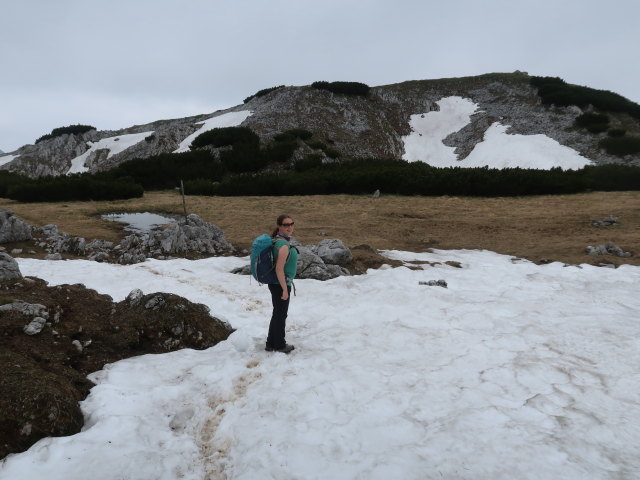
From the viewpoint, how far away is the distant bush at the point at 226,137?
139 ft

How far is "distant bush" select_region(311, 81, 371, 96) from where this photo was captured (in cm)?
5747

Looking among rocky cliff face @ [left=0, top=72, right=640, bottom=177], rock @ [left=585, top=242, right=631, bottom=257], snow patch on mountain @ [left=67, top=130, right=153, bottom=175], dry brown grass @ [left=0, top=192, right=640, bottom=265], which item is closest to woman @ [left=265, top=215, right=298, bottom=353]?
dry brown grass @ [left=0, top=192, right=640, bottom=265]

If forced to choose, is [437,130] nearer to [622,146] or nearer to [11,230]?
[622,146]

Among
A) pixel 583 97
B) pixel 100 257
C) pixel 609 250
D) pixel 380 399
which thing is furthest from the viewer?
pixel 583 97

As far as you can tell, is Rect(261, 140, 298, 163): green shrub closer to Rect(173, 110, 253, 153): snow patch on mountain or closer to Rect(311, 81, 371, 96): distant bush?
Rect(173, 110, 253, 153): snow patch on mountain

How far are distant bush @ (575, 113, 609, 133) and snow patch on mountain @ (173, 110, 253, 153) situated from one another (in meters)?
42.6

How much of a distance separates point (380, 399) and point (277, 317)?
6.44 ft

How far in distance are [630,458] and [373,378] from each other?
8.93 ft

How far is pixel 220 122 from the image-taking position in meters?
51.0

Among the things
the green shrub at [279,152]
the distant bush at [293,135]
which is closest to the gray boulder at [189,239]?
the green shrub at [279,152]

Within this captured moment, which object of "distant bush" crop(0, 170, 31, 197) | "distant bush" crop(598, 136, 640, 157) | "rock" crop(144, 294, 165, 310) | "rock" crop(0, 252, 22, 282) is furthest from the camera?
"distant bush" crop(598, 136, 640, 157)

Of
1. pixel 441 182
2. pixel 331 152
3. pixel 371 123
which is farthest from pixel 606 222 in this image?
pixel 371 123

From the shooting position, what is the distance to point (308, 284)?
9586mm

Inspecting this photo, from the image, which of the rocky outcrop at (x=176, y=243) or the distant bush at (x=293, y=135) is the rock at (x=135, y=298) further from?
the distant bush at (x=293, y=135)
